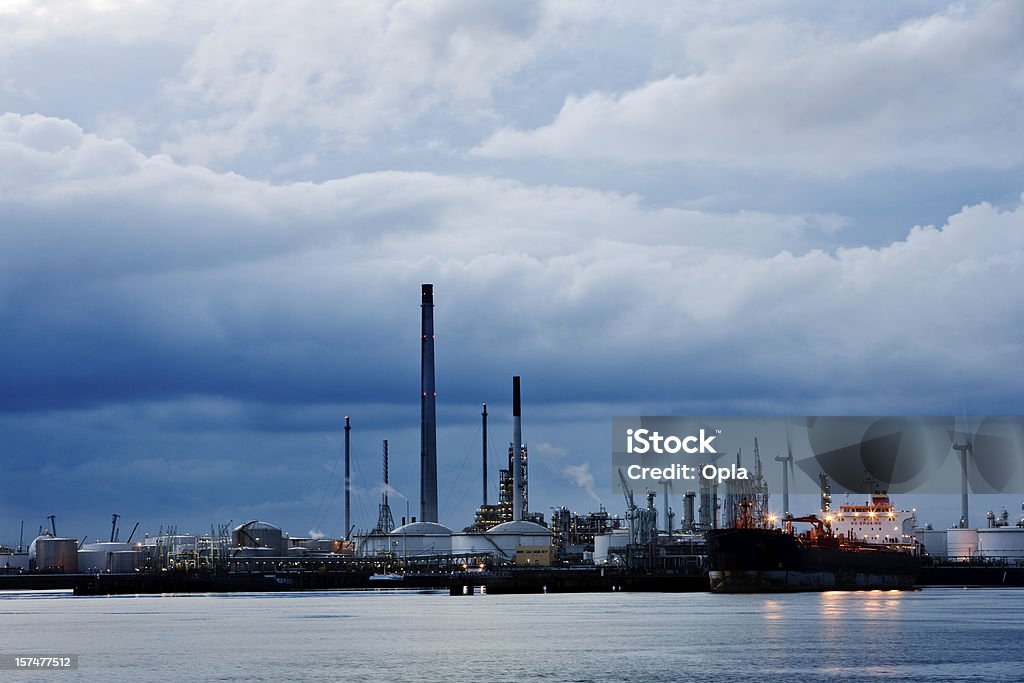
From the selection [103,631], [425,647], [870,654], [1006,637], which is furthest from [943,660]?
[103,631]

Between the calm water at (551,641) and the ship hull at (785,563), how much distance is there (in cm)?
1095

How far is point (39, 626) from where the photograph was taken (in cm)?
11388

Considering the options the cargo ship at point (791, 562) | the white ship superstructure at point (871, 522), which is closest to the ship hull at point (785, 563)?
the cargo ship at point (791, 562)

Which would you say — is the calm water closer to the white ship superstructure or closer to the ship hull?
the ship hull

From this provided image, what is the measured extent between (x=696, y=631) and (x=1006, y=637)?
1934 cm

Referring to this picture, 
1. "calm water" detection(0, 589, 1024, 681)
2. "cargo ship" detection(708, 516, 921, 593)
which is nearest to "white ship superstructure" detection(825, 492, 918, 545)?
"cargo ship" detection(708, 516, 921, 593)

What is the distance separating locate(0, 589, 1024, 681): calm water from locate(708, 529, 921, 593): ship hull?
10952 millimetres

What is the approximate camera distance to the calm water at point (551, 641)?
69.9 metres

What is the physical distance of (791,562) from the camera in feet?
518

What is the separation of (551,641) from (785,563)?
73.5 m

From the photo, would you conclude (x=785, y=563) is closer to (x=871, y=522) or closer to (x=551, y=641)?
(x=871, y=522)

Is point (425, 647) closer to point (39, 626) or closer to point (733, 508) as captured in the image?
point (39, 626)

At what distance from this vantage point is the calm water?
69.9m

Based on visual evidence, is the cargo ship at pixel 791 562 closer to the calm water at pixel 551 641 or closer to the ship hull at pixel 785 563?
the ship hull at pixel 785 563
